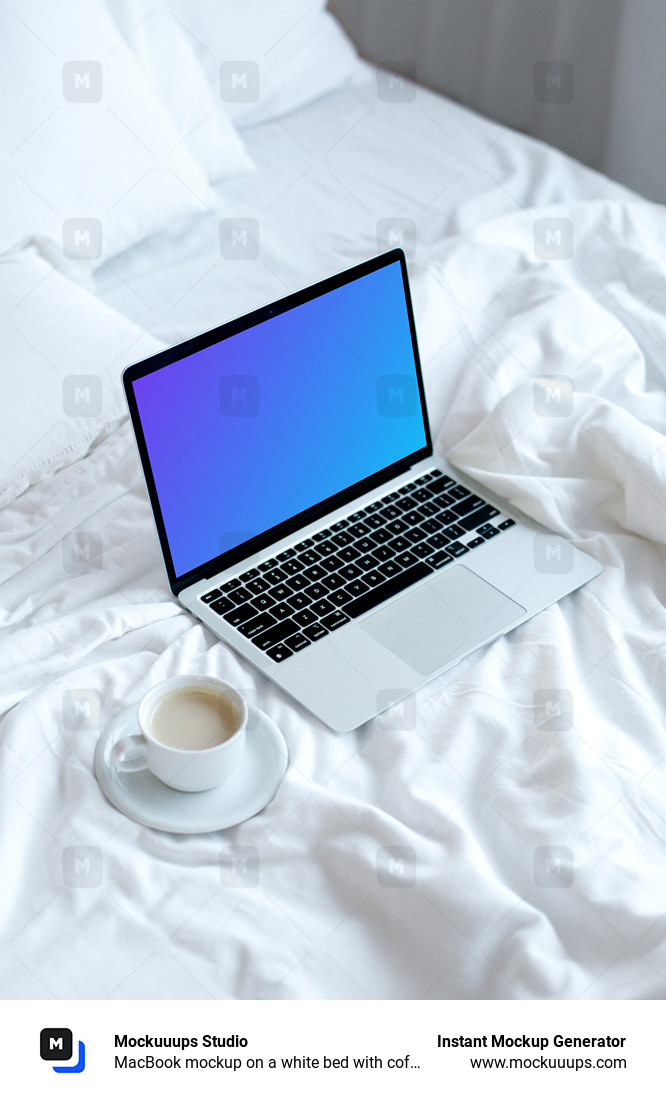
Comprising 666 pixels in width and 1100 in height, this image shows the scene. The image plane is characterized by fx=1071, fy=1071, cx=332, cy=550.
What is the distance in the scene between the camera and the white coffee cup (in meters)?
0.79

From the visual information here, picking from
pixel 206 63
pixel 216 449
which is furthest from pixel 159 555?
pixel 206 63

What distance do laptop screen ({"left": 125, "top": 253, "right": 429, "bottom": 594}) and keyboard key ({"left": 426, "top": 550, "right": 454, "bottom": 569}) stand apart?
112mm

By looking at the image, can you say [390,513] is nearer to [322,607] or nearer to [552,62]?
[322,607]

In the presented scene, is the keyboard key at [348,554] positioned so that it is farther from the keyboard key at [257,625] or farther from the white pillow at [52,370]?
the white pillow at [52,370]

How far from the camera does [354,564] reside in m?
1.03

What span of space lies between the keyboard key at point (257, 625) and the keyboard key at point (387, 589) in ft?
0.23

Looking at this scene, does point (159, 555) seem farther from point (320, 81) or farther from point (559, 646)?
point (320, 81)

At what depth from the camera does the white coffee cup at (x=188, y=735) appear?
2.61 ft

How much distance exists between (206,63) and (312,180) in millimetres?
275

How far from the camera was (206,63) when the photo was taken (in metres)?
1.71
